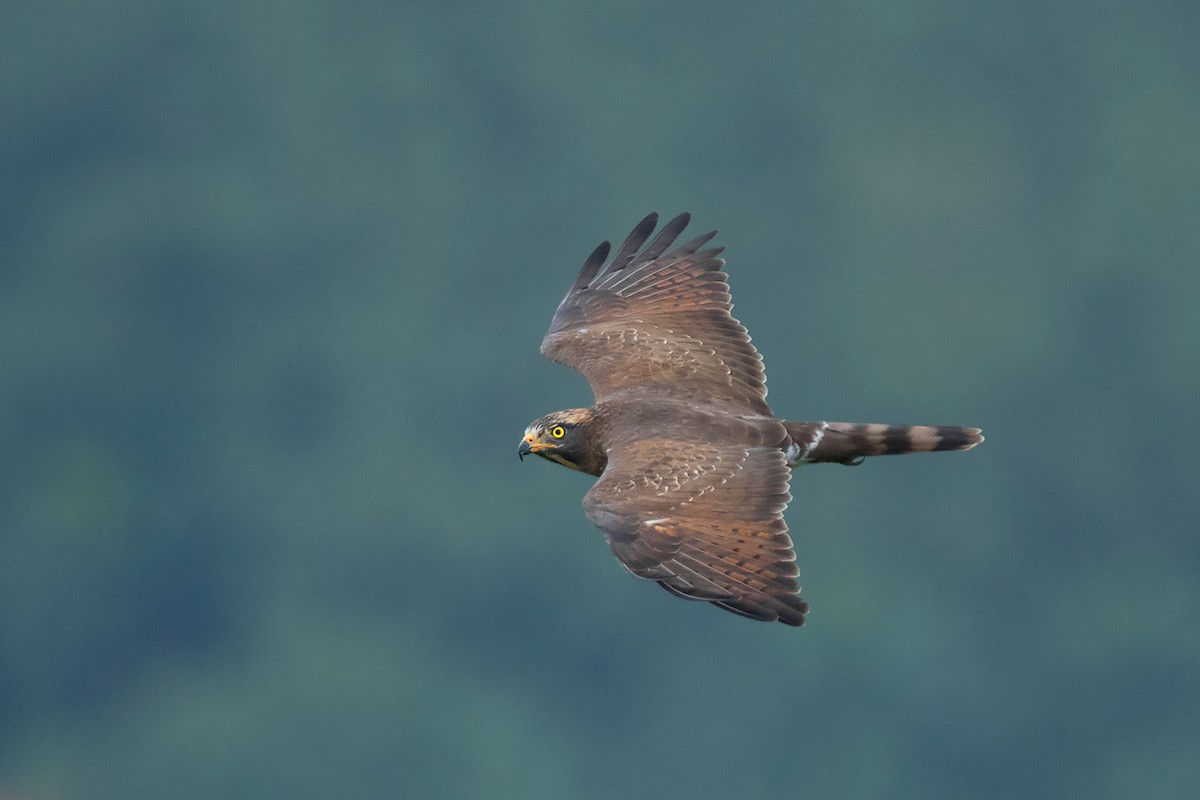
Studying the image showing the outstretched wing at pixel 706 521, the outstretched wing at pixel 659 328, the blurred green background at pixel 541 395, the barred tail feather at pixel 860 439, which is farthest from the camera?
the blurred green background at pixel 541 395

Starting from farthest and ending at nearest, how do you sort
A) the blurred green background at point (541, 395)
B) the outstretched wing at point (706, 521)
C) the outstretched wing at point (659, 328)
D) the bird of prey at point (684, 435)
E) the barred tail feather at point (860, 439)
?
the blurred green background at point (541, 395) → the outstretched wing at point (659, 328) → the barred tail feather at point (860, 439) → the bird of prey at point (684, 435) → the outstretched wing at point (706, 521)

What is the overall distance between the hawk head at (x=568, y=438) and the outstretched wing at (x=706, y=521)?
2.29 ft

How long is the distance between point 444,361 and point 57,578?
100ft

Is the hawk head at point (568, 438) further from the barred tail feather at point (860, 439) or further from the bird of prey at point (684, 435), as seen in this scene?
the barred tail feather at point (860, 439)

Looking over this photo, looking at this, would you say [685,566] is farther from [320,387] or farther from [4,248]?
[4,248]

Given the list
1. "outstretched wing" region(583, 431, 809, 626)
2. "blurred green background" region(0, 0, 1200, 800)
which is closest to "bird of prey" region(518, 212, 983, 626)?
"outstretched wing" region(583, 431, 809, 626)

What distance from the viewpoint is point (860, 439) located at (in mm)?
16109

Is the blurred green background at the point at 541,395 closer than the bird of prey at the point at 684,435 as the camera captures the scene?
No

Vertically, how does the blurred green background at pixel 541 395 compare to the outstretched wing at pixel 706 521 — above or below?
above

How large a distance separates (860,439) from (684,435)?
1.62m

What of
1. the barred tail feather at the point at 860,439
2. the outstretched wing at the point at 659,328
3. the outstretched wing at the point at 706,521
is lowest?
the outstretched wing at the point at 706,521

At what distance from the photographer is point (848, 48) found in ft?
498

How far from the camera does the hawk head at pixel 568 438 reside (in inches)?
632

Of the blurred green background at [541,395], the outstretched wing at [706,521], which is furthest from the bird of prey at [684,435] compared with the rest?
the blurred green background at [541,395]
